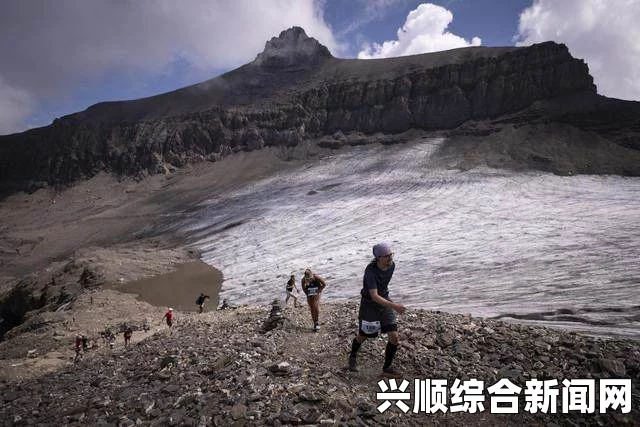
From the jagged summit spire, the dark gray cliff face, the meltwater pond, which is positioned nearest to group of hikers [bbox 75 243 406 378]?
the meltwater pond

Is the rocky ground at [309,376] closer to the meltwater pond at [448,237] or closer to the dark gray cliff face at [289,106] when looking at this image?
the meltwater pond at [448,237]

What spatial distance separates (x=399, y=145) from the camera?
72.5 m

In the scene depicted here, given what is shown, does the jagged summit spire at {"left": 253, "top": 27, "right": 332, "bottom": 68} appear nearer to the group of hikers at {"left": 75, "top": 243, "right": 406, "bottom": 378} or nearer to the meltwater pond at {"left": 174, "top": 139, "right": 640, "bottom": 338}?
the meltwater pond at {"left": 174, "top": 139, "right": 640, "bottom": 338}

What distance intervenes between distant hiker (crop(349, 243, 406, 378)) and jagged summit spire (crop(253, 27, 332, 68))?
380ft

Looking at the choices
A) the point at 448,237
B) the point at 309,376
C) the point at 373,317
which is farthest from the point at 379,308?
the point at 448,237

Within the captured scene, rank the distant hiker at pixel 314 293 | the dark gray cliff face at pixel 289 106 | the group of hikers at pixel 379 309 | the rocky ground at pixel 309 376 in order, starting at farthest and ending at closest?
the dark gray cliff face at pixel 289 106
the distant hiker at pixel 314 293
the group of hikers at pixel 379 309
the rocky ground at pixel 309 376

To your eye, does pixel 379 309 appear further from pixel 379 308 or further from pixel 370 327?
pixel 370 327

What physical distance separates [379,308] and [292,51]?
4838 inches

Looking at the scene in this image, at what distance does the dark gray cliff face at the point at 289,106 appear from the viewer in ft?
244

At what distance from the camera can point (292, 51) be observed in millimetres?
118875

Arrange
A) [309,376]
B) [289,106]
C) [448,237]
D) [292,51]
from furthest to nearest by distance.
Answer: [292,51] < [289,106] < [448,237] < [309,376]

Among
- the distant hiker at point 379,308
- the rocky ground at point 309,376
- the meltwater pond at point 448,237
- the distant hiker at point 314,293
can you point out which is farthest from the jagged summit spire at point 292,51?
the distant hiker at point 379,308

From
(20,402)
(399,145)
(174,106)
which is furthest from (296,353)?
(174,106)

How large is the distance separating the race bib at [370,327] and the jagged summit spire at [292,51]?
116199 millimetres
